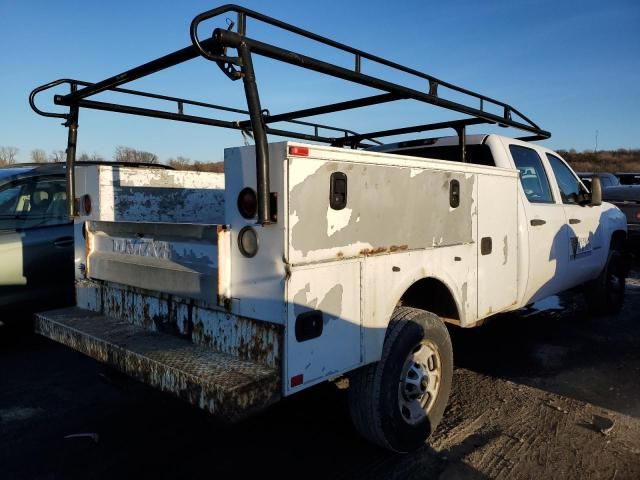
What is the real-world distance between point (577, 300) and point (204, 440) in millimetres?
6383

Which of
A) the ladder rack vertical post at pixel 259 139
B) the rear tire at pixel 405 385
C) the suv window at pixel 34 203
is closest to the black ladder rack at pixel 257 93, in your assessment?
the ladder rack vertical post at pixel 259 139

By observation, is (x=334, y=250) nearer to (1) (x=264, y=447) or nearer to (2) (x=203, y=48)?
(2) (x=203, y=48)

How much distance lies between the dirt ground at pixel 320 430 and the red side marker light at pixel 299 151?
1463mm

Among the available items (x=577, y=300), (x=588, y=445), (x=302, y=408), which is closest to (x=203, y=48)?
(x=302, y=408)

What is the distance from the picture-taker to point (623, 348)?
17.1ft

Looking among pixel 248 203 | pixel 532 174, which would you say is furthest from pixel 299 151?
pixel 532 174

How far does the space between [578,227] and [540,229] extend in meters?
1.12

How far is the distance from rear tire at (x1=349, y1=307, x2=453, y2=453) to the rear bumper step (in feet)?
2.43

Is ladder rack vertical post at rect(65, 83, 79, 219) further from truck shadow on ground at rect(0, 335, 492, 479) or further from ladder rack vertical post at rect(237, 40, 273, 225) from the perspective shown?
ladder rack vertical post at rect(237, 40, 273, 225)

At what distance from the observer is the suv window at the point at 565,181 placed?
16.5ft

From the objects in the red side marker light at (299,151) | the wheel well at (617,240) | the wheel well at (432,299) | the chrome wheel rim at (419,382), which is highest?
the red side marker light at (299,151)

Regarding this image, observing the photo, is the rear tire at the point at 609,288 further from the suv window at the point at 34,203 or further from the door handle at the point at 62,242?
the suv window at the point at 34,203

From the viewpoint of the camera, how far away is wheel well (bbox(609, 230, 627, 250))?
6275 mm

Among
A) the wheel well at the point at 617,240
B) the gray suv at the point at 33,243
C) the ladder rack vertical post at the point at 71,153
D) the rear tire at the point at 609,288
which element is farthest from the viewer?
the wheel well at the point at 617,240
